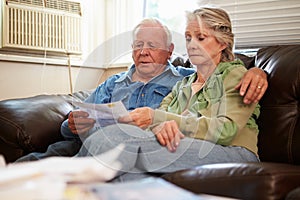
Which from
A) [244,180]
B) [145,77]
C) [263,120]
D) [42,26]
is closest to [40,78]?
[42,26]

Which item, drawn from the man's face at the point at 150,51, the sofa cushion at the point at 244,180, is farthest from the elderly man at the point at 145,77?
the sofa cushion at the point at 244,180

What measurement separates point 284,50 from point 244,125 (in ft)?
1.35

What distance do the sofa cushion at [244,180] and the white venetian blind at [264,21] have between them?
115 cm

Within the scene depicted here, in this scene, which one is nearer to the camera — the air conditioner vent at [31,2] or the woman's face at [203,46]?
the woman's face at [203,46]

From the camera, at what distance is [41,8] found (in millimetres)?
2334

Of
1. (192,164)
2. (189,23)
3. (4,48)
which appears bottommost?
(192,164)

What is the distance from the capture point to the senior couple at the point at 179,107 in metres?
1.24

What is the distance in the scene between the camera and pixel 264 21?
209 centimetres

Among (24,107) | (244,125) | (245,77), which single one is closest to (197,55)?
(245,77)

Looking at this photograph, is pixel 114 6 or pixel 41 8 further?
pixel 114 6

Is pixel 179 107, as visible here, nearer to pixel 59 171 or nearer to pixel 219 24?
pixel 219 24

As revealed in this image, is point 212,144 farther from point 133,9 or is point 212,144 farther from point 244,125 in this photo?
point 133,9

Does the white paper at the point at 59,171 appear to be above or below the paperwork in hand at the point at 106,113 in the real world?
above

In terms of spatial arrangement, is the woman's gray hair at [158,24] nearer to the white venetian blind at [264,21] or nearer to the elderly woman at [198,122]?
the elderly woman at [198,122]
